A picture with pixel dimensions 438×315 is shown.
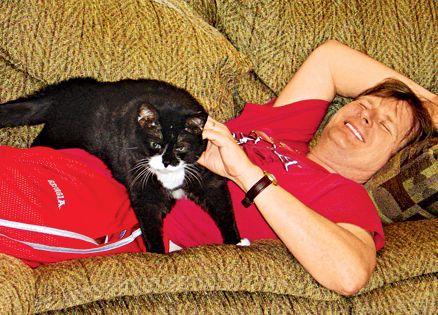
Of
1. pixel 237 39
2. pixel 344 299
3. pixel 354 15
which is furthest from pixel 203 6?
pixel 344 299

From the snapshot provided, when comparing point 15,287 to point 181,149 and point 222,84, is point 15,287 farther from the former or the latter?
point 222,84

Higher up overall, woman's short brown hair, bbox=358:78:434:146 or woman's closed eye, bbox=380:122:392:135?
woman's short brown hair, bbox=358:78:434:146

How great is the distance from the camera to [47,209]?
138cm

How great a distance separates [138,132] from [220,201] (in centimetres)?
29

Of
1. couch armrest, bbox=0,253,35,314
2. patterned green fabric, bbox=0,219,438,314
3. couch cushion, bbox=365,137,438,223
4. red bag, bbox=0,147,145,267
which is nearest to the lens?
couch armrest, bbox=0,253,35,314

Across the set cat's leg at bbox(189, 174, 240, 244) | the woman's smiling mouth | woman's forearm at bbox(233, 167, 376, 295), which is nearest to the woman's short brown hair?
the woman's smiling mouth

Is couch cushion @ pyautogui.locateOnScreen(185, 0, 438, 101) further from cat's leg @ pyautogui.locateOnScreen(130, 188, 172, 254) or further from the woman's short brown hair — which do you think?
cat's leg @ pyautogui.locateOnScreen(130, 188, 172, 254)

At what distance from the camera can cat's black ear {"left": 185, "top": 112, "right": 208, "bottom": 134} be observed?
4.47ft

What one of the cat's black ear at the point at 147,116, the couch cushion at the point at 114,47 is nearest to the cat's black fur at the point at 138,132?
the cat's black ear at the point at 147,116

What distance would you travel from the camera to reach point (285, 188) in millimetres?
1599

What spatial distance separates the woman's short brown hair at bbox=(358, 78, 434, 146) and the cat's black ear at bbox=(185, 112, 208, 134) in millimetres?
655

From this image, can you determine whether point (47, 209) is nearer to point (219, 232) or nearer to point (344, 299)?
point (219, 232)

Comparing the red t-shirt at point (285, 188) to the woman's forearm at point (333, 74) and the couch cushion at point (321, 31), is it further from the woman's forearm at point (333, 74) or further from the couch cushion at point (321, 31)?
the couch cushion at point (321, 31)

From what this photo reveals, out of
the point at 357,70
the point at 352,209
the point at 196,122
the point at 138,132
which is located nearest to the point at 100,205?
the point at 138,132
